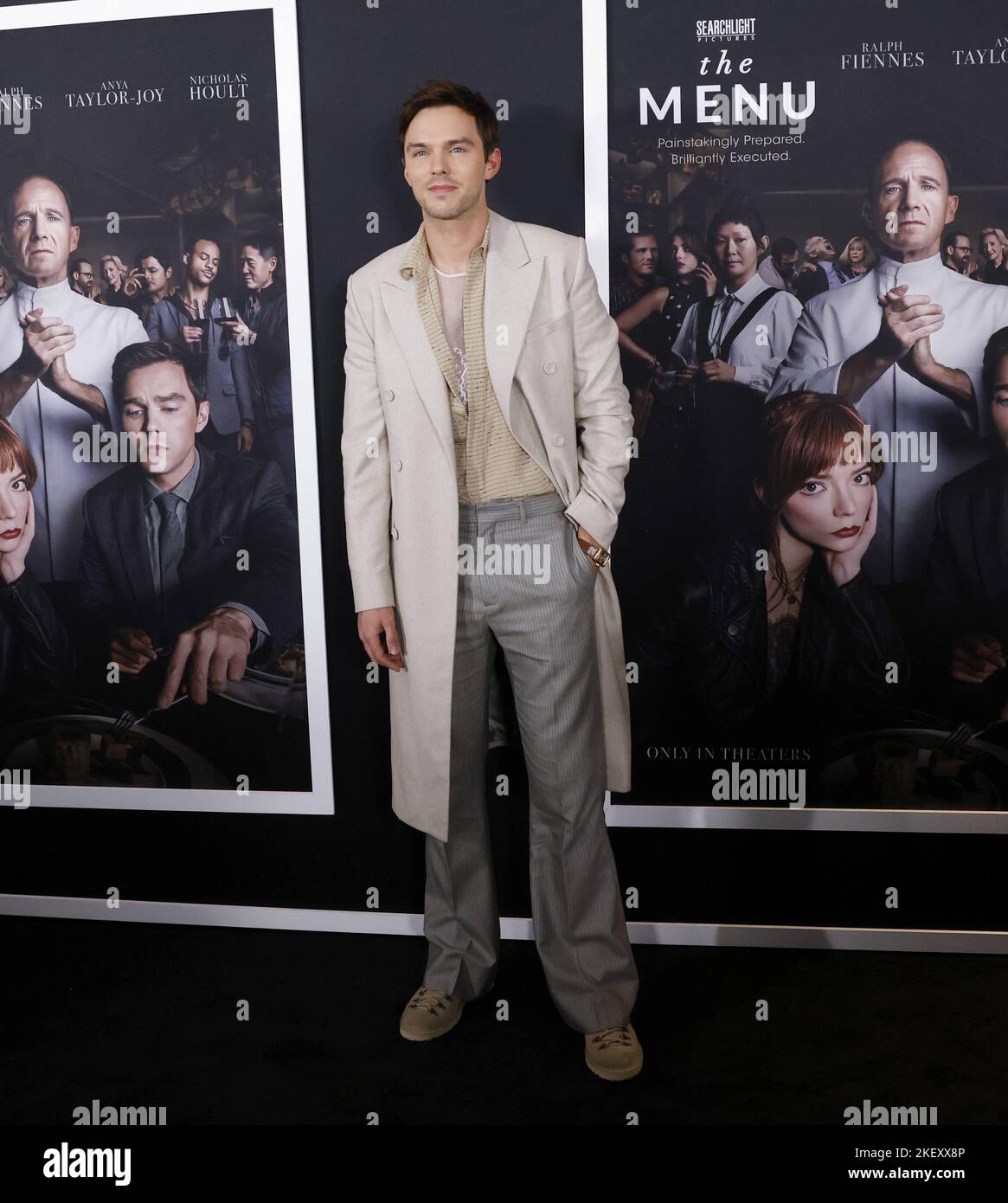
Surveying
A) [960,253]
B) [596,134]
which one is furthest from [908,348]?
[596,134]

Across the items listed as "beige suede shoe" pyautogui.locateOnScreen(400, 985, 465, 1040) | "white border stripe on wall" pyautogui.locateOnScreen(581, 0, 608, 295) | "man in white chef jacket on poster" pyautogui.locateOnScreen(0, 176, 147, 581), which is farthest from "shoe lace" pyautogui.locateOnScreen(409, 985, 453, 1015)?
"white border stripe on wall" pyautogui.locateOnScreen(581, 0, 608, 295)

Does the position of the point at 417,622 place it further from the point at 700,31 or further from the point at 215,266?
the point at 700,31

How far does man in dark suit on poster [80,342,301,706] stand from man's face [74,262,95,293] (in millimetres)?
204

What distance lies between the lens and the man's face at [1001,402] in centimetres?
276

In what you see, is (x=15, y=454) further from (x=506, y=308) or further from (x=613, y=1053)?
(x=613, y=1053)

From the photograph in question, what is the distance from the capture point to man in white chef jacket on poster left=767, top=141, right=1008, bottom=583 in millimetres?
2711

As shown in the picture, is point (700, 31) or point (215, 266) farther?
point (215, 266)

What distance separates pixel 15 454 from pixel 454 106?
63.4 inches

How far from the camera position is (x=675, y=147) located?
276 cm

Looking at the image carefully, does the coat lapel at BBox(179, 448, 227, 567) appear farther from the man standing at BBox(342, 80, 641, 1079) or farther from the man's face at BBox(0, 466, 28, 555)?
the man standing at BBox(342, 80, 641, 1079)

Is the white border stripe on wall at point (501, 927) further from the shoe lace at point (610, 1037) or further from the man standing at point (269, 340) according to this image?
the man standing at point (269, 340)

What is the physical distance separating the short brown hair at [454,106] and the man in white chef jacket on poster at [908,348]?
0.91 meters

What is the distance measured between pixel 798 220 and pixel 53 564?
2226 millimetres
